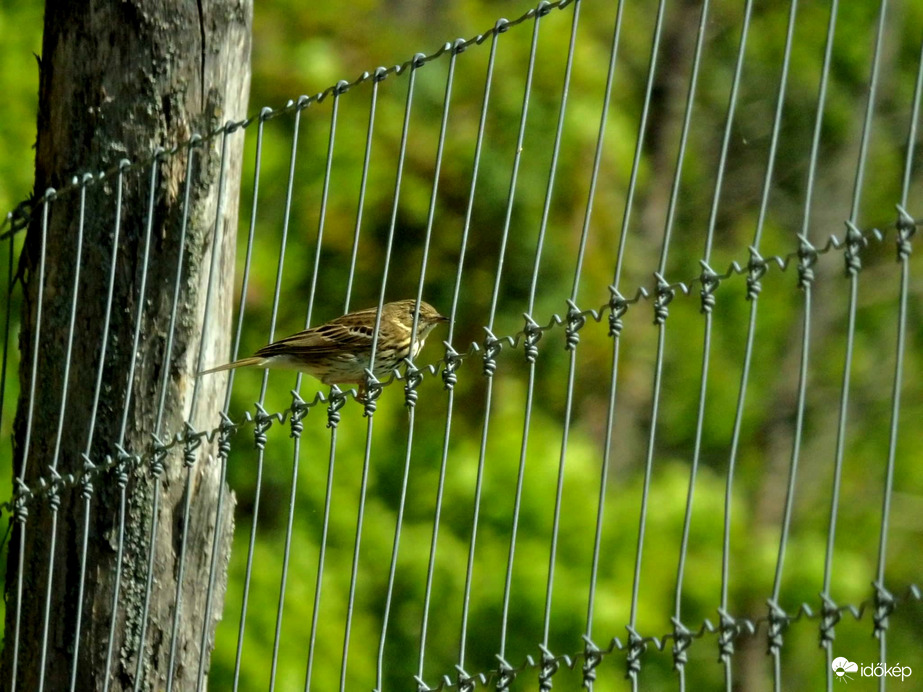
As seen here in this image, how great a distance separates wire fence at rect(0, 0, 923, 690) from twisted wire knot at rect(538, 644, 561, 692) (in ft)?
0.06

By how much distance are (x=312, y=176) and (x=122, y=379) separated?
23.4 feet

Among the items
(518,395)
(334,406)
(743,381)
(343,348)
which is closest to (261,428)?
(334,406)

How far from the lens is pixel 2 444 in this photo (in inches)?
399

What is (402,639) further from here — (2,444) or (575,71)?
(575,71)

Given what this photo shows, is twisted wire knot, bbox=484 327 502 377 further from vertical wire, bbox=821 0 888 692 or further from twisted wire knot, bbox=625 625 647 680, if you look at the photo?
vertical wire, bbox=821 0 888 692

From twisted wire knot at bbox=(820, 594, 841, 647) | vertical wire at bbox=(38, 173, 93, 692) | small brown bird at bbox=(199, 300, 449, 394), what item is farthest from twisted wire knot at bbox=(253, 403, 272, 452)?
twisted wire knot at bbox=(820, 594, 841, 647)

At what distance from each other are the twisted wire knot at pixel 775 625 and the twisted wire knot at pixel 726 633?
0.10 metres

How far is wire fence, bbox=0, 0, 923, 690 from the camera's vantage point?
5227 mm

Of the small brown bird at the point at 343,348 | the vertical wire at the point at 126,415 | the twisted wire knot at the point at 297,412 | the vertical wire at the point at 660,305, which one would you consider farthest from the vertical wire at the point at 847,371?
the small brown bird at the point at 343,348

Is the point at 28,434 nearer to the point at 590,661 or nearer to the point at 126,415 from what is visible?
the point at 126,415

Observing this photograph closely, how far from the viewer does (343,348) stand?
7.69 m

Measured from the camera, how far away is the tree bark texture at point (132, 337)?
573 cm

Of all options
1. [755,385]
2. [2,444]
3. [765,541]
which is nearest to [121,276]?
[2,444]

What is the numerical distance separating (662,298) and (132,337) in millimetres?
2236
